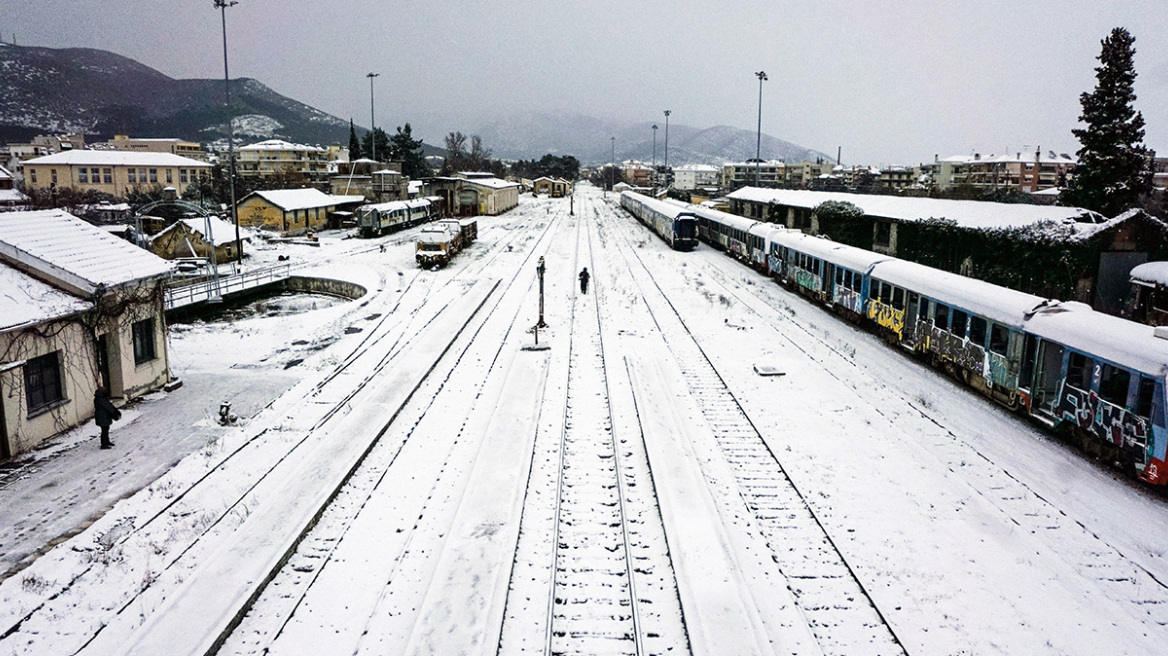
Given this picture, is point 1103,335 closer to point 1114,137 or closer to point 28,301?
point 28,301

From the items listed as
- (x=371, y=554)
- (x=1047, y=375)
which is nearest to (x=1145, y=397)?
(x=1047, y=375)

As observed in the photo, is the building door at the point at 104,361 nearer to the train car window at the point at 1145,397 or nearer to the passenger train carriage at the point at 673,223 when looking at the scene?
the train car window at the point at 1145,397

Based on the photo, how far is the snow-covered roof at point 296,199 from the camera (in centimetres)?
5434

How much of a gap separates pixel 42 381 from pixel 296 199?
46343 millimetres

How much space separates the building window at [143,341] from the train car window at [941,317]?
21.2 m

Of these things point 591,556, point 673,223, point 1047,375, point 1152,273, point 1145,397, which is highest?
point 673,223

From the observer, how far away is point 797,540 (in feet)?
34.0

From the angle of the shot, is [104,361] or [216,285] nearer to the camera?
[104,361]

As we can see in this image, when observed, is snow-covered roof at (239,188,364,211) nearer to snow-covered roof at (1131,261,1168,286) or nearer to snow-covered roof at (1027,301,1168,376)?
snow-covered roof at (1027,301,1168,376)

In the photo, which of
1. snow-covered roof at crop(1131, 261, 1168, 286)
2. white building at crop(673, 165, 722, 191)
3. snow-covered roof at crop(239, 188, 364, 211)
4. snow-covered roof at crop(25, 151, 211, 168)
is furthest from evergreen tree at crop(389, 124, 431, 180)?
snow-covered roof at crop(1131, 261, 1168, 286)

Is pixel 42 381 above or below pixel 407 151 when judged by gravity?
below

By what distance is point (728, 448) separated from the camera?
14.0 m

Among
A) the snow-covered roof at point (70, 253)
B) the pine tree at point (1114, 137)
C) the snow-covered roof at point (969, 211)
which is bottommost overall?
the snow-covered roof at point (70, 253)

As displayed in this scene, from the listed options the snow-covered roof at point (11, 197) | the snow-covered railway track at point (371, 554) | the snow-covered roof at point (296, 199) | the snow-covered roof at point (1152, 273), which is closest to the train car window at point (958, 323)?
the snow-covered roof at point (1152, 273)
